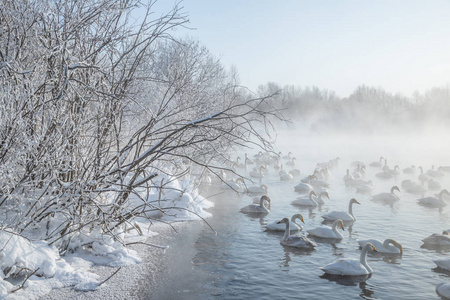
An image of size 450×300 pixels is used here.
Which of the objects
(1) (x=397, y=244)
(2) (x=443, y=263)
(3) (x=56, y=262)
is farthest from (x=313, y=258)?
(3) (x=56, y=262)

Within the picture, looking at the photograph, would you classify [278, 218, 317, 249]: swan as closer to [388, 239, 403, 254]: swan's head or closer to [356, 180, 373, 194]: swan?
[388, 239, 403, 254]: swan's head

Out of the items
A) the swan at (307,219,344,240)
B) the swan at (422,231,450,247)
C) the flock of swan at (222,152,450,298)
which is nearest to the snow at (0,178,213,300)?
the flock of swan at (222,152,450,298)

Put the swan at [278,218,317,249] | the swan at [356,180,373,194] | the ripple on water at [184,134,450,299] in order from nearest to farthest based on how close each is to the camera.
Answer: the ripple on water at [184,134,450,299]
the swan at [278,218,317,249]
the swan at [356,180,373,194]

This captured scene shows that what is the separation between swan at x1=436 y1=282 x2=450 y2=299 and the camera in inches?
303

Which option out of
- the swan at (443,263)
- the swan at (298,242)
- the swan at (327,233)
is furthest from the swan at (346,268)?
the swan at (327,233)

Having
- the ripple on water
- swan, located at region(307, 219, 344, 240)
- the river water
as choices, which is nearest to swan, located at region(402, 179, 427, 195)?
the river water

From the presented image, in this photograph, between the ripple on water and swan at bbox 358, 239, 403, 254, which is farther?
swan at bbox 358, 239, 403, 254

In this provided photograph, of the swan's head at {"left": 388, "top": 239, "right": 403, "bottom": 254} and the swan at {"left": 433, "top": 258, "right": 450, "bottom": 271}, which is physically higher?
the swan's head at {"left": 388, "top": 239, "right": 403, "bottom": 254}

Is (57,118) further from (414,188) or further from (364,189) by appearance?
A: (414,188)

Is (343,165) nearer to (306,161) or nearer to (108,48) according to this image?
(306,161)

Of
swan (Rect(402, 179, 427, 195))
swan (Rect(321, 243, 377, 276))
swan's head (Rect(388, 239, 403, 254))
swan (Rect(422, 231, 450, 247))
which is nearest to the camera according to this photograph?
swan (Rect(321, 243, 377, 276))

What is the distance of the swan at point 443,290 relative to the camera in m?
7.69

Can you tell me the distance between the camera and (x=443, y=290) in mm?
7781

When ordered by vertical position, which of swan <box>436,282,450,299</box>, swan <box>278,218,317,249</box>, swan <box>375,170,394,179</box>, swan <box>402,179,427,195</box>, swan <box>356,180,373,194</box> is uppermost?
swan <box>375,170,394,179</box>
